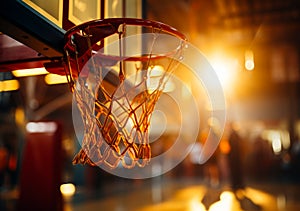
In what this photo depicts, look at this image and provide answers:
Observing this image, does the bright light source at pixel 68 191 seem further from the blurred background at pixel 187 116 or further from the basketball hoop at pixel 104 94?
the basketball hoop at pixel 104 94

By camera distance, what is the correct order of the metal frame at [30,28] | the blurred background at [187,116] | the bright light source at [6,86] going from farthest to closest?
the blurred background at [187,116] < the bright light source at [6,86] < the metal frame at [30,28]

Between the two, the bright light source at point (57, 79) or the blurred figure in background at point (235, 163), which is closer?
the bright light source at point (57, 79)

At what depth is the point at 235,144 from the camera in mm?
6145

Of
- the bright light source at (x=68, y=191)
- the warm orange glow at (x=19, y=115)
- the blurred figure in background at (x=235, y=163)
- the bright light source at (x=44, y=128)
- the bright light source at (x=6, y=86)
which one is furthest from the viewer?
the warm orange glow at (x=19, y=115)

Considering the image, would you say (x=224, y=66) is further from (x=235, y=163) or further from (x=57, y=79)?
(x=57, y=79)

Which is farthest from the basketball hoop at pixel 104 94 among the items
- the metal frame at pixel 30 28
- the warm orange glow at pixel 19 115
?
the warm orange glow at pixel 19 115

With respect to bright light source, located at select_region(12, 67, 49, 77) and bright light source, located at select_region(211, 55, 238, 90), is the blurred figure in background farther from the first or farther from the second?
bright light source, located at select_region(12, 67, 49, 77)

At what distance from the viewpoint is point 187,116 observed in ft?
38.3

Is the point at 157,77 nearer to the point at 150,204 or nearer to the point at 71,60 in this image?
the point at 71,60

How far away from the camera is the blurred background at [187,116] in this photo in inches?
108

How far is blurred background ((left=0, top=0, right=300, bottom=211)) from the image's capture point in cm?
273

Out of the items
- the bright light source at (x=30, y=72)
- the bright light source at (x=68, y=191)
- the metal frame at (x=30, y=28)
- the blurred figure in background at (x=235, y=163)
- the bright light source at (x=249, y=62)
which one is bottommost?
the bright light source at (x=68, y=191)

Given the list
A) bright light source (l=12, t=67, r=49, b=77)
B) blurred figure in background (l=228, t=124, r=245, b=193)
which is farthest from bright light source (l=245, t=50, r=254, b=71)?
bright light source (l=12, t=67, r=49, b=77)

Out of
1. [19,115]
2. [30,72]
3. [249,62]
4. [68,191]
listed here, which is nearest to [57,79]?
[30,72]
